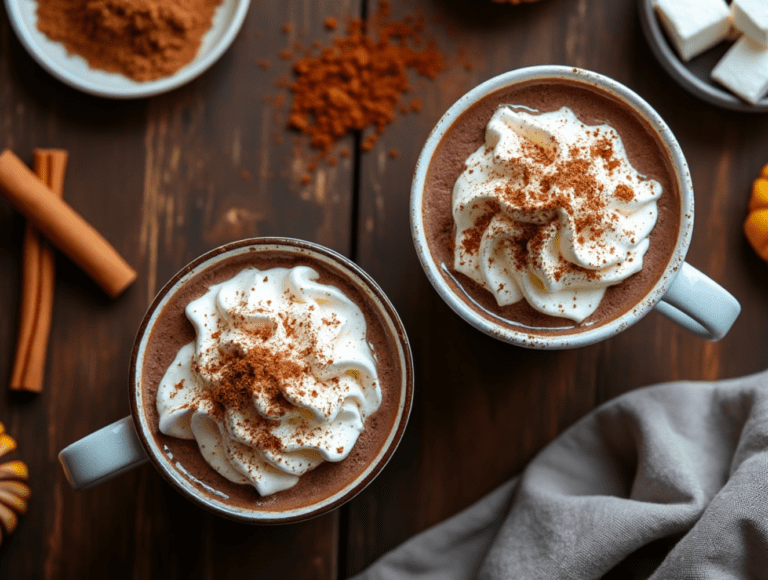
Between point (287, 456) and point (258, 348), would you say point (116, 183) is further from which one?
point (287, 456)

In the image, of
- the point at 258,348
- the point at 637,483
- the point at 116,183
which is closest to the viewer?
the point at 258,348

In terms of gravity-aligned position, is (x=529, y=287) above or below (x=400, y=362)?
above

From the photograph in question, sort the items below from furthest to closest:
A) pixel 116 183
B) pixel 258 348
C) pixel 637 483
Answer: pixel 116 183
pixel 637 483
pixel 258 348

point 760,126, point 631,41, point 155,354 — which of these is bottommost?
point 155,354

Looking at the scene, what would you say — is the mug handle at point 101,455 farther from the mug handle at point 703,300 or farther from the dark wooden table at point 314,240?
the mug handle at point 703,300

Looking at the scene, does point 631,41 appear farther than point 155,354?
Yes

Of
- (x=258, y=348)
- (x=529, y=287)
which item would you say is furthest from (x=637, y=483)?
(x=258, y=348)

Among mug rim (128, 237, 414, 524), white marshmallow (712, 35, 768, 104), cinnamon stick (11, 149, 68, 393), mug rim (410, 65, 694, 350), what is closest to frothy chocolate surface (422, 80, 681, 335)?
mug rim (410, 65, 694, 350)
